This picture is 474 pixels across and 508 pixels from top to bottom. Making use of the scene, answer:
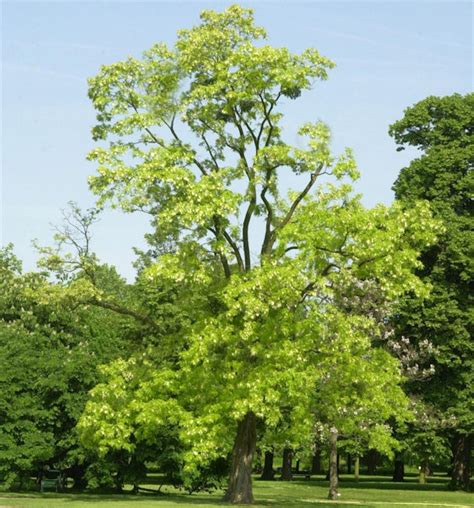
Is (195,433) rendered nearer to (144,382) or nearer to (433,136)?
(144,382)

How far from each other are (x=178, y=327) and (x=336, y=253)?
50.2ft

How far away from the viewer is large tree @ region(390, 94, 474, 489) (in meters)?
54.2

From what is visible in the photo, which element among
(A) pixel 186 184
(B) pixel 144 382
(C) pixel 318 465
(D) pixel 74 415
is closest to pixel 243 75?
(A) pixel 186 184

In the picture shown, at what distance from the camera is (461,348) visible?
54.4 metres

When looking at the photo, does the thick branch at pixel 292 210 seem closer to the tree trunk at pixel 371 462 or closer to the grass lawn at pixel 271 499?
the grass lawn at pixel 271 499

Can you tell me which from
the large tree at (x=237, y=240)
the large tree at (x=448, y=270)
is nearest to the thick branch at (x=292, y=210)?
the large tree at (x=237, y=240)

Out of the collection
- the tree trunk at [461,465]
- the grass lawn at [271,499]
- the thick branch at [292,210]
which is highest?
the thick branch at [292,210]

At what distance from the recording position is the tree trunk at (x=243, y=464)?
123 feet

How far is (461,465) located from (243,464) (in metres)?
23.2

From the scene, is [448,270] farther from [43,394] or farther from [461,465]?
[43,394]

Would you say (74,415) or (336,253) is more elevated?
(336,253)

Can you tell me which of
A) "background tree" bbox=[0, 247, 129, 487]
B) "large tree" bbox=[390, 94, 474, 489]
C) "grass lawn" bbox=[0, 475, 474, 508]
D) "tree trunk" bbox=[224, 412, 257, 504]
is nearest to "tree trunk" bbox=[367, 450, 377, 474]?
"grass lawn" bbox=[0, 475, 474, 508]

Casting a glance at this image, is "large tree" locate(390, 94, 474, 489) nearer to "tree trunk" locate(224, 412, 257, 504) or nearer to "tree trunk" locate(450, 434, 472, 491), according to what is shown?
"tree trunk" locate(450, 434, 472, 491)

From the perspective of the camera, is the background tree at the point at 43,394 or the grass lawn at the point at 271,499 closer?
the grass lawn at the point at 271,499
